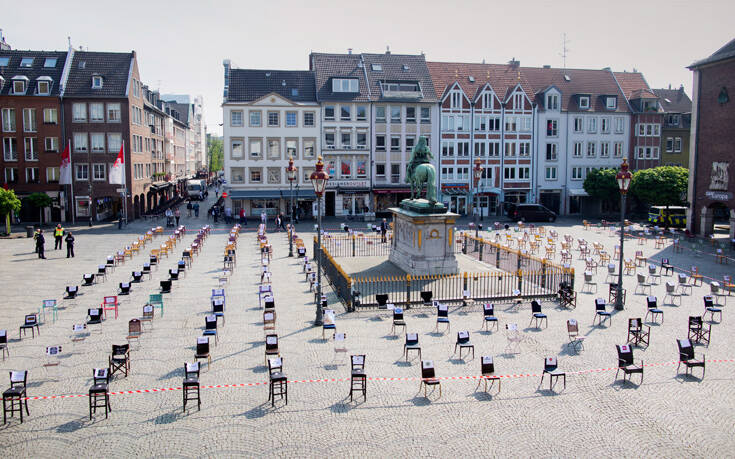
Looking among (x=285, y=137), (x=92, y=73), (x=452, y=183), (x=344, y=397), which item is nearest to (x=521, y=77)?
(x=452, y=183)

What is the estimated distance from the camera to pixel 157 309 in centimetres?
2361

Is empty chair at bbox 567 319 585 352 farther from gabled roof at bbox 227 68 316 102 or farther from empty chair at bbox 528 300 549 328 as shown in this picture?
gabled roof at bbox 227 68 316 102

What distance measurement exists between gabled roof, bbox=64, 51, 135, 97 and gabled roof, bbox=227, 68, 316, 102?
1001 cm

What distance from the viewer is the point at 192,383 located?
46.1 feet

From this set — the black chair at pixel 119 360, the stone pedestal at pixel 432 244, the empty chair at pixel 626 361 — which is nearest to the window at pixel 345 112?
the stone pedestal at pixel 432 244

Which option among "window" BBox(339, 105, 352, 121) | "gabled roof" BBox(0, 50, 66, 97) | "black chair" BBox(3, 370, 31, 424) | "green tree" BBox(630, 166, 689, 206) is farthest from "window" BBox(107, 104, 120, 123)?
"green tree" BBox(630, 166, 689, 206)

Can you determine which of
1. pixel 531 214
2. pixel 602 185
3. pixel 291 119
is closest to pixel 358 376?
pixel 531 214

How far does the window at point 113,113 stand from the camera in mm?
57500

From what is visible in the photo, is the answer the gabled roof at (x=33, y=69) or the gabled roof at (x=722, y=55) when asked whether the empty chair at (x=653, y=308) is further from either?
the gabled roof at (x=33, y=69)

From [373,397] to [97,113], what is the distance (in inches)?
2030

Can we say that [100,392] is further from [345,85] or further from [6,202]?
[345,85]

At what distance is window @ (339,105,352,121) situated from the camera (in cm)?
6194

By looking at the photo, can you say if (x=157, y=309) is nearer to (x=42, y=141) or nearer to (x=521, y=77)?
(x=42, y=141)

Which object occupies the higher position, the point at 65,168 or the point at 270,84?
the point at 270,84
